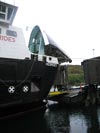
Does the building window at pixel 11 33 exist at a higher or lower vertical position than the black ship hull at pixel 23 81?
higher

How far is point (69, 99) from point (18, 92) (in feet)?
21.1

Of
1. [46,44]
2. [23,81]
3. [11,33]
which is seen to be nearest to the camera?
[23,81]

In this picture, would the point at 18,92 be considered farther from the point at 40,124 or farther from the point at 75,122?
the point at 75,122

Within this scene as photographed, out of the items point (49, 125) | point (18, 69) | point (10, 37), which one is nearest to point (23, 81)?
point (18, 69)

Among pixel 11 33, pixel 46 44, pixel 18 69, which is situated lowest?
pixel 18 69

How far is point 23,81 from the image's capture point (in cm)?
1332

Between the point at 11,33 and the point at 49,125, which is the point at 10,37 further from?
the point at 49,125

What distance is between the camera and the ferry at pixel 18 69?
12.6 meters

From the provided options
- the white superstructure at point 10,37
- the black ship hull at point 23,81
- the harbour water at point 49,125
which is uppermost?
the white superstructure at point 10,37

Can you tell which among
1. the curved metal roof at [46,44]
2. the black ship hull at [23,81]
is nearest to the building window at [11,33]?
the black ship hull at [23,81]

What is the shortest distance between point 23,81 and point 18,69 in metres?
0.82

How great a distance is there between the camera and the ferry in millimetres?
12562

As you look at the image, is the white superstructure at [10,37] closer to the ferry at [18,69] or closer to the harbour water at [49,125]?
the ferry at [18,69]

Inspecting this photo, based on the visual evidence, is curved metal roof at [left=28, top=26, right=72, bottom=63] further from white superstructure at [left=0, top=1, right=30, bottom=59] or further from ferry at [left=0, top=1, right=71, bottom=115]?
white superstructure at [left=0, top=1, right=30, bottom=59]
